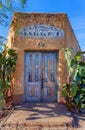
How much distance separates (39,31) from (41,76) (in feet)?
7.08

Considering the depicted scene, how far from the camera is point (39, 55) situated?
11.2m

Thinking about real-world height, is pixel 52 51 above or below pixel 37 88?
above

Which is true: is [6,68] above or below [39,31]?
below

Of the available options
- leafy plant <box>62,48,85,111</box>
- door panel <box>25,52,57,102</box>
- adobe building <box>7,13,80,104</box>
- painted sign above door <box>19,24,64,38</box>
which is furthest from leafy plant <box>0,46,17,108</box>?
leafy plant <box>62,48,85,111</box>

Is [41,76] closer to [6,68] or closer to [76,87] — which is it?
[6,68]

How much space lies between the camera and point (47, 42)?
11.0 metres

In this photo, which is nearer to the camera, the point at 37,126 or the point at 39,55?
the point at 37,126

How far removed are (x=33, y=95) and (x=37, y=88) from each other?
38 cm

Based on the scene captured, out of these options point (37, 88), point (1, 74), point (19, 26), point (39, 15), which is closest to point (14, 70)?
point (1, 74)

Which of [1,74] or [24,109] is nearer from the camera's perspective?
[24,109]

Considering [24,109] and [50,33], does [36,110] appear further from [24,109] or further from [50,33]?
[50,33]

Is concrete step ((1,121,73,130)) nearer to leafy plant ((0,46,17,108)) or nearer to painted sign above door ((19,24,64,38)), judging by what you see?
leafy plant ((0,46,17,108))

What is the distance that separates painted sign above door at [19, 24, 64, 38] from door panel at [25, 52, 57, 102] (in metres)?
0.87

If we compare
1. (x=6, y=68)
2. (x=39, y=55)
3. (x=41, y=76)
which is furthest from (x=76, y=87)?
(x=6, y=68)
